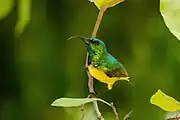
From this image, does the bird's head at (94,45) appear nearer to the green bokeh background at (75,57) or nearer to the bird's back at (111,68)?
the bird's back at (111,68)

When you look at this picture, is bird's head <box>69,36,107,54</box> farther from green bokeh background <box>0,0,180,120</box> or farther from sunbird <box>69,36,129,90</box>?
green bokeh background <box>0,0,180,120</box>

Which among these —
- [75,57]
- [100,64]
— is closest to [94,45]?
[100,64]

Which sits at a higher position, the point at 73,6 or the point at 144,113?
the point at 73,6

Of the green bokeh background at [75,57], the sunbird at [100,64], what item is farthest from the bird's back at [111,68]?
the green bokeh background at [75,57]

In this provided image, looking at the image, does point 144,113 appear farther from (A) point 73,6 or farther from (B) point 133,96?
(A) point 73,6

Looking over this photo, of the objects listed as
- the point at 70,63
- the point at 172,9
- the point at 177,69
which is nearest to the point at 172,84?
the point at 177,69

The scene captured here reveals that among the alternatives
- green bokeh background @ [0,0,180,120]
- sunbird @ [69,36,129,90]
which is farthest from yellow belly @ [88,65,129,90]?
green bokeh background @ [0,0,180,120]

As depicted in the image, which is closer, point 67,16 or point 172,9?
point 172,9
